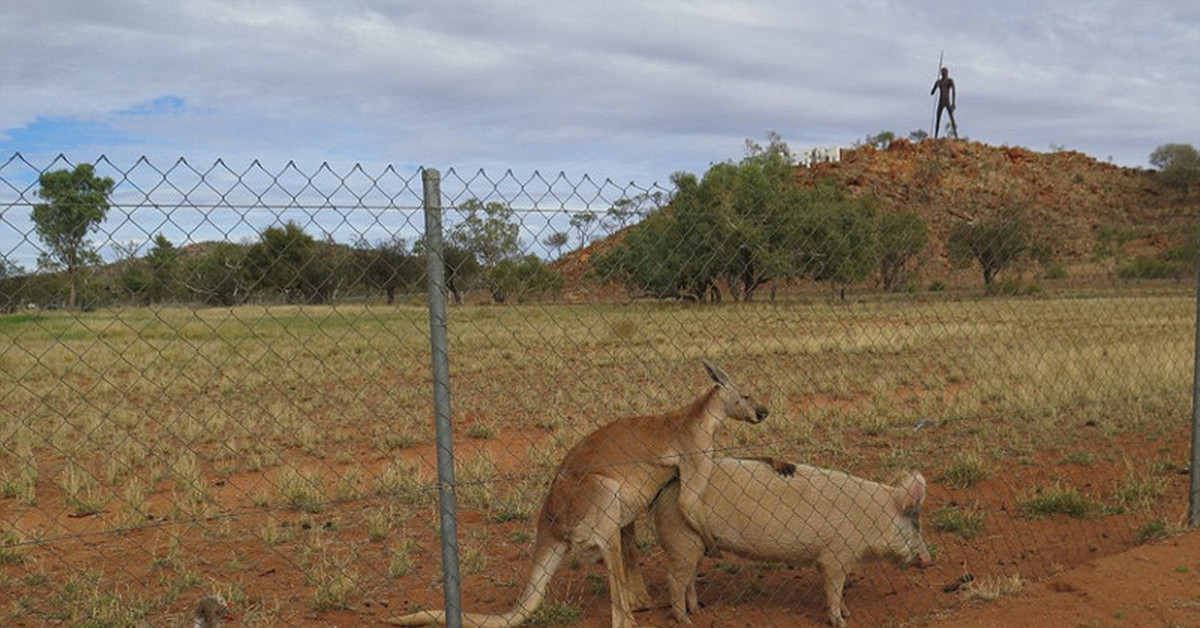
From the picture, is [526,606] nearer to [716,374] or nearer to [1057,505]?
[716,374]

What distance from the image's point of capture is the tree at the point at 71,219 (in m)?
3.56

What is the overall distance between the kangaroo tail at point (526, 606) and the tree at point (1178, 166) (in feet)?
287

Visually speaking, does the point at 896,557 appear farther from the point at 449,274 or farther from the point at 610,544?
the point at 449,274

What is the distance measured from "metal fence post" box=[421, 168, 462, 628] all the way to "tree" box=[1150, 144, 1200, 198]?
88.8 meters

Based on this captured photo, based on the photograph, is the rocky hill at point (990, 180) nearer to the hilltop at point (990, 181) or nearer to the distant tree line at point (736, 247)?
the hilltop at point (990, 181)

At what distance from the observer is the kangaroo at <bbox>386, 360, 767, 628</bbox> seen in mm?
5246

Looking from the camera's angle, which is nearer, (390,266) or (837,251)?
(390,266)

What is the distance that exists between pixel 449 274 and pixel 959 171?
7993 centimetres

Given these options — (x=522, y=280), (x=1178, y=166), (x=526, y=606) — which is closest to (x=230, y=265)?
(x=522, y=280)

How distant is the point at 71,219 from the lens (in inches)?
146

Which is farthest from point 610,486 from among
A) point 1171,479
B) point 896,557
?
point 1171,479

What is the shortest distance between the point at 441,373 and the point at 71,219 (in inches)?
61.6

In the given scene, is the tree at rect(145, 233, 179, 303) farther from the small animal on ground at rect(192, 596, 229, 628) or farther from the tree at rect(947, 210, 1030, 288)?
the tree at rect(947, 210, 1030, 288)

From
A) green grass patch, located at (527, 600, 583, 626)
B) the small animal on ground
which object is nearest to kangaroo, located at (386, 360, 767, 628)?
green grass patch, located at (527, 600, 583, 626)
